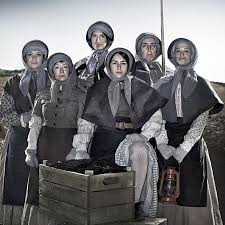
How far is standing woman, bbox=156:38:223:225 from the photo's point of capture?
458cm

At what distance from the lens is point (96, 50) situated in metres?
5.01

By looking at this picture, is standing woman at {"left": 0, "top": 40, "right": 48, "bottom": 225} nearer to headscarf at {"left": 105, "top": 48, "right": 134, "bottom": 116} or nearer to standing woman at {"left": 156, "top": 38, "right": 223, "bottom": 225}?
headscarf at {"left": 105, "top": 48, "right": 134, "bottom": 116}

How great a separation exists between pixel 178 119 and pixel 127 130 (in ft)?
1.84

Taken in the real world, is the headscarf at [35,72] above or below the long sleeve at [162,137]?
above

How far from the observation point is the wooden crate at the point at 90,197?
11.5ft

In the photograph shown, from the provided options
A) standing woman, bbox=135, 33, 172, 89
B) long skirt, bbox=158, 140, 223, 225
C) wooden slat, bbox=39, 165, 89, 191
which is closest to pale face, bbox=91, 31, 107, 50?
standing woman, bbox=135, 33, 172, 89

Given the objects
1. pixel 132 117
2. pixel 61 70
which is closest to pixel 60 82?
pixel 61 70

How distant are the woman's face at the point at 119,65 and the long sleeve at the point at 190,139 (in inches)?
34.3

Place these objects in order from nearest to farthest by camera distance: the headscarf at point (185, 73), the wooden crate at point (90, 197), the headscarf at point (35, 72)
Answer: the wooden crate at point (90, 197) → the headscarf at point (185, 73) → the headscarf at point (35, 72)

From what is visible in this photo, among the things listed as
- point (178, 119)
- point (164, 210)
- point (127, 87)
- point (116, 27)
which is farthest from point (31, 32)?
point (164, 210)

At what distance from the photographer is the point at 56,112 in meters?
4.67

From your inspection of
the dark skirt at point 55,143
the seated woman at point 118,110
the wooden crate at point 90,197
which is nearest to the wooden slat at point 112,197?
the wooden crate at point 90,197

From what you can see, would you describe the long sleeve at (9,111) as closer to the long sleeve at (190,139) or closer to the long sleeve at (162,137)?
the long sleeve at (162,137)

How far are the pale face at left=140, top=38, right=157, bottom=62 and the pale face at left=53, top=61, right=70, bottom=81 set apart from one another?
846 mm
